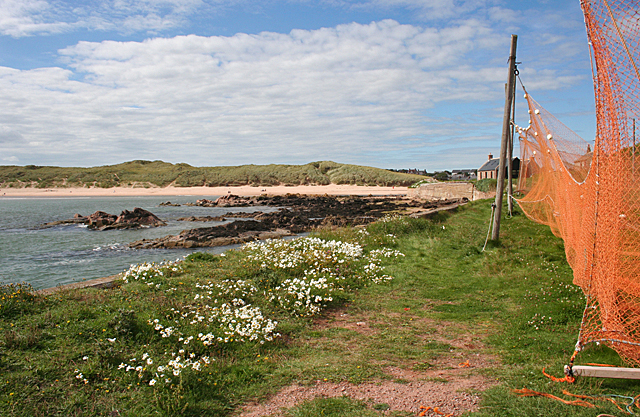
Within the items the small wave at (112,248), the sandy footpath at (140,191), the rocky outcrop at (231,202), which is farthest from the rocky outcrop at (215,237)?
the sandy footpath at (140,191)

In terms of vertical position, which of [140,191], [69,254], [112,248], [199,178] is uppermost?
[199,178]

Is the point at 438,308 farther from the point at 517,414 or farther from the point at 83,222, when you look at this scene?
the point at 83,222

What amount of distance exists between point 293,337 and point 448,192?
32.7 metres

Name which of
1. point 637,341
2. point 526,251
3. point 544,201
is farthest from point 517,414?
point 544,201

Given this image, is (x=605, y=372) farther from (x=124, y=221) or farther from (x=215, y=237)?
(x=124, y=221)

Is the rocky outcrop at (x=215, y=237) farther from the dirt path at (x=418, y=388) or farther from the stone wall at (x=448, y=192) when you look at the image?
the dirt path at (x=418, y=388)

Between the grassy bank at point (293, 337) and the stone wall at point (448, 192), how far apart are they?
20382 mm

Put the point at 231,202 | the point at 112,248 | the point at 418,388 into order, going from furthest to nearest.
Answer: the point at 231,202
the point at 112,248
the point at 418,388

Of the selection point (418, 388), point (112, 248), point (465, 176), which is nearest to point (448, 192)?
point (112, 248)

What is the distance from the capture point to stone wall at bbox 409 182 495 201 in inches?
1195

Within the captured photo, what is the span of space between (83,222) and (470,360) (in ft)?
117

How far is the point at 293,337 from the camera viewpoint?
5758mm

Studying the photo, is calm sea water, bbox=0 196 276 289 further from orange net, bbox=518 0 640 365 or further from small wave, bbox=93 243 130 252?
orange net, bbox=518 0 640 365

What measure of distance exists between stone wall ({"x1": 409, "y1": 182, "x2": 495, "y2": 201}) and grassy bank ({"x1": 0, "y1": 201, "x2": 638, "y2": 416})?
2038 cm
